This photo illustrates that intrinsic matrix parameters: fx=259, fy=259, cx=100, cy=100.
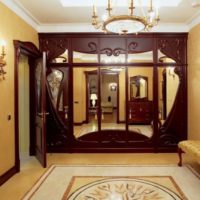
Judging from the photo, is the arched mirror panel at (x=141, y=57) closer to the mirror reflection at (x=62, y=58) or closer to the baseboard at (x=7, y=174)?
the mirror reflection at (x=62, y=58)

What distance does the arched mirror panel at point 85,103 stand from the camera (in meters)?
5.98

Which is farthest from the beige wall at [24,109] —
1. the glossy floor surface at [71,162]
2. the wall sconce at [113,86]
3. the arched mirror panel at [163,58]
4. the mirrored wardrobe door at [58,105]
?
the arched mirror panel at [163,58]

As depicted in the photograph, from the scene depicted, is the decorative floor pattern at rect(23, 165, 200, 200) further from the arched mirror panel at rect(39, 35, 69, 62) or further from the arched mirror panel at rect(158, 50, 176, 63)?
the arched mirror panel at rect(39, 35, 69, 62)

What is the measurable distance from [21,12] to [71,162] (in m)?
3.03

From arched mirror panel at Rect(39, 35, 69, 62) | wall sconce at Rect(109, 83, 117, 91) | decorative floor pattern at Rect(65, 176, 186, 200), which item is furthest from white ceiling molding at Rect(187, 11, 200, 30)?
decorative floor pattern at Rect(65, 176, 186, 200)

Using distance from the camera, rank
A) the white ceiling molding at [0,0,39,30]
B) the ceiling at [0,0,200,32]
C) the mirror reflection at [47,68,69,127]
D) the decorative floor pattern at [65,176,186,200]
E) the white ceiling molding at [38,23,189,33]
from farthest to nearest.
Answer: the mirror reflection at [47,68,69,127]
the white ceiling molding at [38,23,189,33]
the ceiling at [0,0,200,32]
the white ceiling molding at [0,0,39,30]
the decorative floor pattern at [65,176,186,200]

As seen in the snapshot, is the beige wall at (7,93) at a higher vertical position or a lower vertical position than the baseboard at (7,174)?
higher

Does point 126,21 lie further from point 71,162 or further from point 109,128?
point 109,128

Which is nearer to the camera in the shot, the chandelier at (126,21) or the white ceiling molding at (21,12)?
the chandelier at (126,21)

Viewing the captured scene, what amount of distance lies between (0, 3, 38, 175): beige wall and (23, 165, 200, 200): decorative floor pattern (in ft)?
2.23

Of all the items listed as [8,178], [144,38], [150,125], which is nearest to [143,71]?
[144,38]

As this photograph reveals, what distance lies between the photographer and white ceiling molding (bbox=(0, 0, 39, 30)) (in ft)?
13.9

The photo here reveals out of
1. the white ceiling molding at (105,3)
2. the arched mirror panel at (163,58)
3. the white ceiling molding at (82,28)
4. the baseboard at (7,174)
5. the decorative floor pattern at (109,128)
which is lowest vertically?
the baseboard at (7,174)

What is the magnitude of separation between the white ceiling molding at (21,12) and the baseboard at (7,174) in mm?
2676
